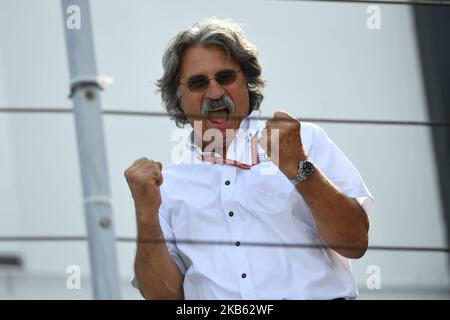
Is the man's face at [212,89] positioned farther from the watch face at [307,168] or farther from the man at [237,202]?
the watch face at [307,168]

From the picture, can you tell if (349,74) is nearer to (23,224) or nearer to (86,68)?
(23,224)

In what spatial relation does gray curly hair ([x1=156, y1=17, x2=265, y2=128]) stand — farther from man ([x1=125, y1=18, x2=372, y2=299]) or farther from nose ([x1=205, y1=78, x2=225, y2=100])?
nose ([x1=205, y1=78, x2=225, y2=100])

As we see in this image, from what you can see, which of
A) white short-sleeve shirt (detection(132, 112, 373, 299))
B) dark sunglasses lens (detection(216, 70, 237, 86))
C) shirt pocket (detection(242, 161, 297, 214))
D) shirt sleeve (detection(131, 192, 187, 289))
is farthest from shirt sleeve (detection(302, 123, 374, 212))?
shirt sleeve (detection(131, 192, 187, 289))

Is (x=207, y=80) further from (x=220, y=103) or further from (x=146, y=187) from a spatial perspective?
(x=146, y=187)

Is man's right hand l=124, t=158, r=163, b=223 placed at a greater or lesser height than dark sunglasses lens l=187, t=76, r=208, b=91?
lesser

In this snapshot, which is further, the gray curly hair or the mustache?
the gray curly hair

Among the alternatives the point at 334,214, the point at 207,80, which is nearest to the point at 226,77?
the point at 207,80

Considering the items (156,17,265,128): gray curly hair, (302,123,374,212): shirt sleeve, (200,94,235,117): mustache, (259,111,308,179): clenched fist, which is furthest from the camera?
(156,17,265,128): gray curly hair

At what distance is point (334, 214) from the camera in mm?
3000

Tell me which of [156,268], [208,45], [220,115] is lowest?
[156,268]

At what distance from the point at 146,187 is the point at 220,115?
1.04 feet

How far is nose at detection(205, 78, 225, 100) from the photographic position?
322 cm

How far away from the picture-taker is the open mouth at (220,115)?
322 cm
